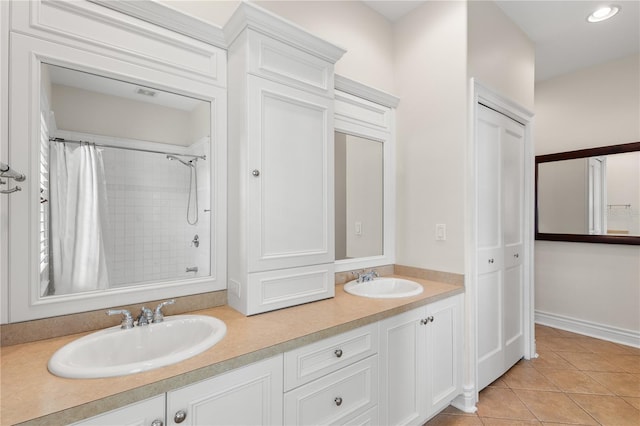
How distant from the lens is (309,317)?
1458mm

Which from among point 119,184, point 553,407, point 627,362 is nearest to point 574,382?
point 553,407

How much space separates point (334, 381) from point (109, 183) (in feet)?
4.37

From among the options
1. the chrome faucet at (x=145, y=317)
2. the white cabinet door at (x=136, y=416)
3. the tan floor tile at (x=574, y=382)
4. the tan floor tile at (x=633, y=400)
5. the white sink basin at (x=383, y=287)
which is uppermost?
the chrome faucet at (x=145, y=317)

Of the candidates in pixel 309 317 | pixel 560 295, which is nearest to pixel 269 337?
pixel 309 317

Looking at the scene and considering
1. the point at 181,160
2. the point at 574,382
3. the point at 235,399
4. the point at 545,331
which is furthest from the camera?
the point at 545,331

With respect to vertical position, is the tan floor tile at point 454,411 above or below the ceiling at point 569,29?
below

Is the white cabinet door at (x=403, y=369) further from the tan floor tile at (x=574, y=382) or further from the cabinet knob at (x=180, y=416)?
A: the tan floor tile at (x=574, y=382)

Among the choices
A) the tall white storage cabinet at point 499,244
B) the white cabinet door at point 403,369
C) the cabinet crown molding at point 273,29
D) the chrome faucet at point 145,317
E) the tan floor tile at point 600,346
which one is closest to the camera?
the chrome faucet at point 145,317

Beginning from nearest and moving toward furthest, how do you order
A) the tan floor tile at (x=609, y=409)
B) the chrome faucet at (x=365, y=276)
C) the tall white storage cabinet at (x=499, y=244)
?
the tan floor tile at (x=609, y=409)
the chrome faucet at (x=365, y=276)
the tall white storage cabinet at (x=499, y=244)

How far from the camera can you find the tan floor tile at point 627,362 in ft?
8.36

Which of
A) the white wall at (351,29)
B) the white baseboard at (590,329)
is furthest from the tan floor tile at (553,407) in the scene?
the white wall at (351,29)

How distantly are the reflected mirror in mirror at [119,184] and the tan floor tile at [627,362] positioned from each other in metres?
3.45

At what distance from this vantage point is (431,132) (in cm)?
226

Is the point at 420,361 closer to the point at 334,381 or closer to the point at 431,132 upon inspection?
the point at 334,381
